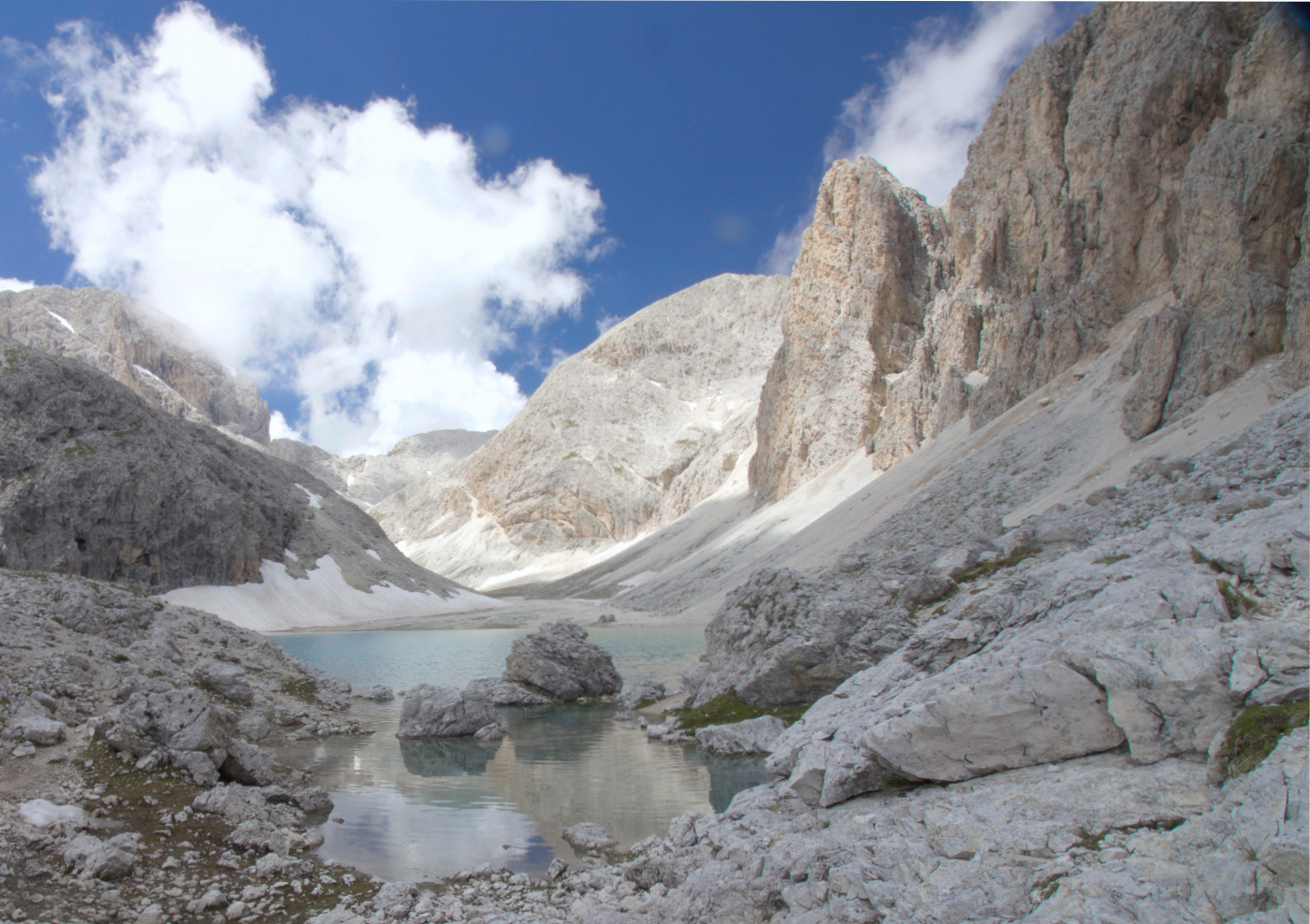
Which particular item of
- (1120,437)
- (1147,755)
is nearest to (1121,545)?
(1147,755)

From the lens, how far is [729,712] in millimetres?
23250

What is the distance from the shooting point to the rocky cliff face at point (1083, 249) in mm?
49438

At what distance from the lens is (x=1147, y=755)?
24.1 ft

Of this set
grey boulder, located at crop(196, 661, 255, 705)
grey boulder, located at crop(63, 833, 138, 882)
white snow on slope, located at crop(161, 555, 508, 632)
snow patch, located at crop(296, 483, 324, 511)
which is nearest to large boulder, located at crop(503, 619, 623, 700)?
grey boulder, located at crop(196, 661, 255, 705)

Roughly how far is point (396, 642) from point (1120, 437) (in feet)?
197

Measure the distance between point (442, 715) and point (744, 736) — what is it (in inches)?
402

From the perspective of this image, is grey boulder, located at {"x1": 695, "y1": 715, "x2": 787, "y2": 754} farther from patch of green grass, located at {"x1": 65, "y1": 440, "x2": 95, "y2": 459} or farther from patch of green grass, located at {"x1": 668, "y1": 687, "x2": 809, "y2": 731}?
patch of green grass, located at {"x1": 65, "y1": 440, "x2": 95, "y2": 459}

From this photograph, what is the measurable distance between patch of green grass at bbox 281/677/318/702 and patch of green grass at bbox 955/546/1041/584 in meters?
23.7

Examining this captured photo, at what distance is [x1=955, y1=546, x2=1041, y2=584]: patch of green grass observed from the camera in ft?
78.1

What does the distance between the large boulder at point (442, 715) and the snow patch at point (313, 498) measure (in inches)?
4166

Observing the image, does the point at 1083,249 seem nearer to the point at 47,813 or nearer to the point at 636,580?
the point at 47,813

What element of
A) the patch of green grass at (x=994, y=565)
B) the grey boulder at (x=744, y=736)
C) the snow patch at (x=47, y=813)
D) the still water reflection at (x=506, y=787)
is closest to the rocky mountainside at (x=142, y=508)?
the still water reflection at (x=506, y=787)

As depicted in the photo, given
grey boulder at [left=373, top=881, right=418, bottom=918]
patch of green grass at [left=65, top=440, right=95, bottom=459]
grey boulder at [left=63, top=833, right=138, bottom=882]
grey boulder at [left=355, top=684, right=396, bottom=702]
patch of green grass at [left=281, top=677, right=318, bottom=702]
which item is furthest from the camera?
patch of green grass at [left=65, top=440, right=95, bottom=459]

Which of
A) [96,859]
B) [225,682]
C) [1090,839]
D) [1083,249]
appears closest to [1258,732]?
[1090,839]
